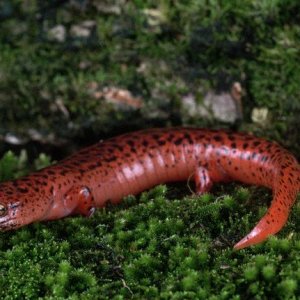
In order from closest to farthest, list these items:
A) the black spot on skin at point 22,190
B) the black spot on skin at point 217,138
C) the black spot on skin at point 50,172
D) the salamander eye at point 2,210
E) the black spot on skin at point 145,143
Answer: the salamander eye at point 2,210 → the black spot on skin at point 22,190 → the black spot on skin at point 50,172 → the black spot on skin at point 217,138 → the black spot on skin at point 145,143

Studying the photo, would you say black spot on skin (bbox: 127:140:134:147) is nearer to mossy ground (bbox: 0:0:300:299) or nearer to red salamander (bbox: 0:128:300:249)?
red salamander (bbox: 0:128:300:249)

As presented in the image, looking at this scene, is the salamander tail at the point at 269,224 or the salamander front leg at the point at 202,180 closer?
the salamander tail at the point at 269,224

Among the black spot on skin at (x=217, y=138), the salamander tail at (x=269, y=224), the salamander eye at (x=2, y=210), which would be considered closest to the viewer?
the salamander tail at (x=269, y=224)

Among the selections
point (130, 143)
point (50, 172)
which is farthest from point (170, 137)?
point (50, 172)

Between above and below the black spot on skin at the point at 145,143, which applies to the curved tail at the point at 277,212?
above

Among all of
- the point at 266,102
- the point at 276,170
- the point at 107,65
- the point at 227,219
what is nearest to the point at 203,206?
the point at 227,219

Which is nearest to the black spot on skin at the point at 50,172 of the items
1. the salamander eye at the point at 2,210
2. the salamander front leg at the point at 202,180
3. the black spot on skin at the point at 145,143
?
the salamander eye at the point at 2,210

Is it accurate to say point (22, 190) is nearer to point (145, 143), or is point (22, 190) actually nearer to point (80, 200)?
Answer: point (80, 200)

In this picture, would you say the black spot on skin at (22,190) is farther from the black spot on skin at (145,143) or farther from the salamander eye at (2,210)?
the black spot on skin at (145,143)

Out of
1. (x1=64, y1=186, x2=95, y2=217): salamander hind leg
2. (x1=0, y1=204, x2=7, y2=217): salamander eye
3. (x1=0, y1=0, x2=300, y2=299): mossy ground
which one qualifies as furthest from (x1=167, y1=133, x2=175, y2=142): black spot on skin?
(x1=0, y1=204, x2=7, y2=217): salamander eye

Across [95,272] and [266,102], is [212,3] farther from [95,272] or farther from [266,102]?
[95,272]

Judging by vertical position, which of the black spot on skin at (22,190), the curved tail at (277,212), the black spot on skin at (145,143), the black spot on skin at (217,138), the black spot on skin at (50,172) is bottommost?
the black spot on skin at (50,172)
